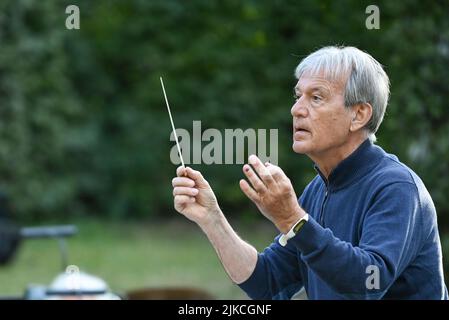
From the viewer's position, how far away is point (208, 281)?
1135cm

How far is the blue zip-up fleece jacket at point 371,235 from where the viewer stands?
2.34m

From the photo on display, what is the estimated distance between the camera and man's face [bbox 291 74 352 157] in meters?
2.59

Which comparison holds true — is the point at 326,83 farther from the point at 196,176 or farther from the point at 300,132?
the point at 196,176

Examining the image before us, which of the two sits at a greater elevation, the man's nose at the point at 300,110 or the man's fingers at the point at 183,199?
the man's nose at the point at 300,110

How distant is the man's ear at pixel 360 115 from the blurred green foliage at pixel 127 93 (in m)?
5.02

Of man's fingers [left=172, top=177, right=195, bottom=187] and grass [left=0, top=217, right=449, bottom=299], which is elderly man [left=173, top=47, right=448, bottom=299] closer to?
man's fingers [left=172, top=177, right=195, bottom=187]

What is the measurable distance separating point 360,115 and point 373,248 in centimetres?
44

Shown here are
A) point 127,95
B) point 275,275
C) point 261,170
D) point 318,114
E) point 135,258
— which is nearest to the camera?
point 261,170

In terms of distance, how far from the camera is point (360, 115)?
264cm

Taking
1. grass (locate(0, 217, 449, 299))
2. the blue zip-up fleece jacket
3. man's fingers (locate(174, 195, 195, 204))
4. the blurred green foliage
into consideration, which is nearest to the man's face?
the blue zip-up fleece jacket

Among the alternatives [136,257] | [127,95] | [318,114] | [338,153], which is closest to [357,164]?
[338,153]

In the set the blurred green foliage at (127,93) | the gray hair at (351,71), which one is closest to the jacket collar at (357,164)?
the gray hair at (351,71)

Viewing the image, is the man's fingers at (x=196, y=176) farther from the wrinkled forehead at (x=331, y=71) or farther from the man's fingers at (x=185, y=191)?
the wrinkled forehead at (x=331, y=71)

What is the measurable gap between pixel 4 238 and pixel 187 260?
3357 mm
